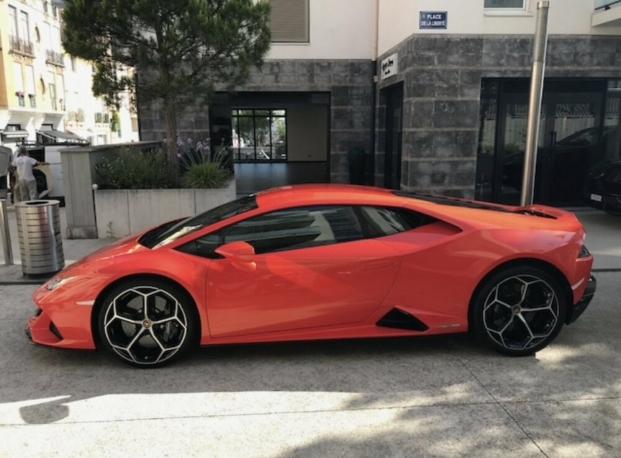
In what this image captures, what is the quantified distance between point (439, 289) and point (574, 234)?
1236mm

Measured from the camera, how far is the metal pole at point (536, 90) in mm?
6273

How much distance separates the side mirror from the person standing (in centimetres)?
995

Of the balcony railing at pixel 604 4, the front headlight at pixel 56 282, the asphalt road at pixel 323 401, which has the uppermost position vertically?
the balcony railing at pixel 604 4

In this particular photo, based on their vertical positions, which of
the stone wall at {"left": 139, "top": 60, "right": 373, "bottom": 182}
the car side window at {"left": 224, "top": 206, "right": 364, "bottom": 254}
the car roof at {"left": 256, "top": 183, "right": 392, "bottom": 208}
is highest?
the stone wall at {"left": 139, "top": 60, "right": 373, "bottom": 182}

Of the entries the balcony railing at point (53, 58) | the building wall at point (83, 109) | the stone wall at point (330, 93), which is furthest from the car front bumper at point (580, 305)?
the balcony railing at point (53, 58)

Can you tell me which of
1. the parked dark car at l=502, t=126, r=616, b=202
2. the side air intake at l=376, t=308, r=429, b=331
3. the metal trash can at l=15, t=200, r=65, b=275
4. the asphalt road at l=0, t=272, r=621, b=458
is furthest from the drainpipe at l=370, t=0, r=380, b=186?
the side air intake at l=376, t=308, r=429, b=331

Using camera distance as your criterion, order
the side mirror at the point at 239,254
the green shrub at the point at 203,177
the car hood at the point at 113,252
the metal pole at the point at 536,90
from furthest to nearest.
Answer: the green shrub at the point at 203,177, the metal pole at the point at 536,90, the car hood at the point at 113,252, the side mirror at the point at 239,254

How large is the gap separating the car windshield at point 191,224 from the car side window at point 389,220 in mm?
912

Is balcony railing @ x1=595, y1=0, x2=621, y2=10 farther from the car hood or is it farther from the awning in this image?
the awning

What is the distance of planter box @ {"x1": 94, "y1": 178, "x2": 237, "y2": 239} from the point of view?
8.72m

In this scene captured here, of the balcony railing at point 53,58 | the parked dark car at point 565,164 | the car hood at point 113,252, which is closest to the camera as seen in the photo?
the car hood at point 113,252

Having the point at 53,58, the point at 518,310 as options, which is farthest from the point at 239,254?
the point at 53,58

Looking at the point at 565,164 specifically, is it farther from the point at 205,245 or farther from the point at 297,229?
the point at 205,245

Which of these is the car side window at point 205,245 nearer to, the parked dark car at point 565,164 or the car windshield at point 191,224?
the car windshield at point 191,224
